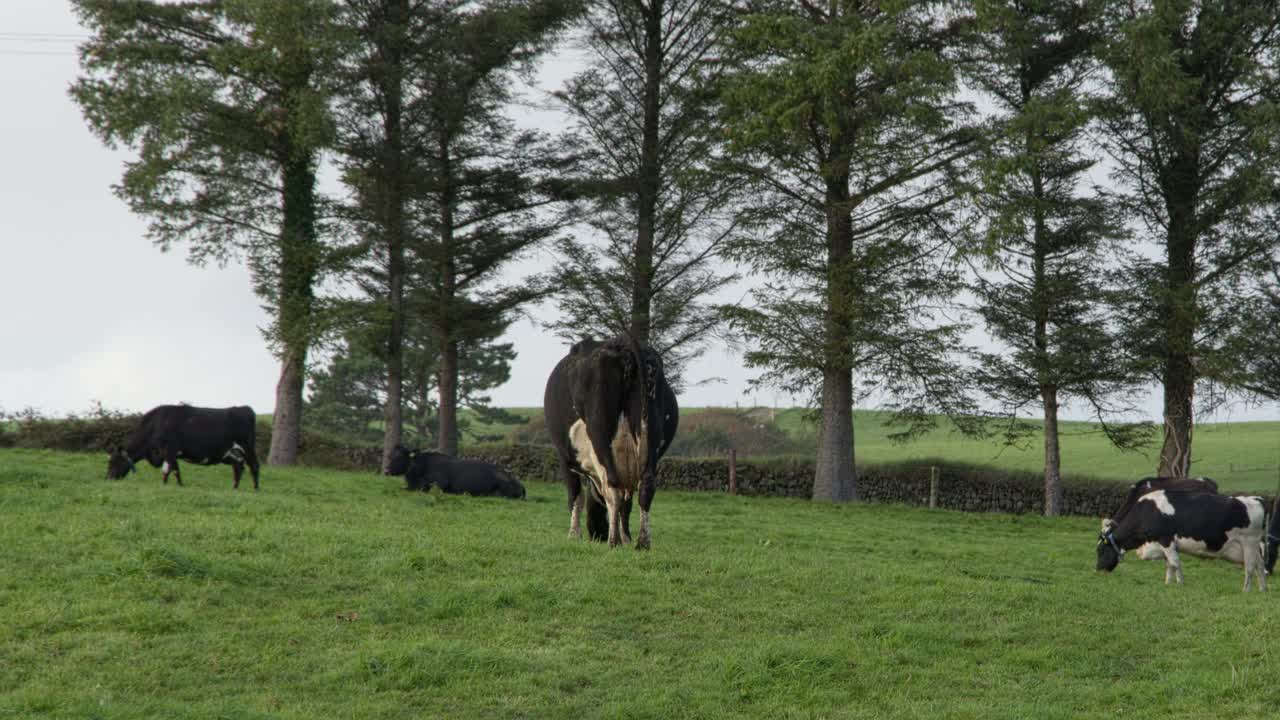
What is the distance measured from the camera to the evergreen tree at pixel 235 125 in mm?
28297

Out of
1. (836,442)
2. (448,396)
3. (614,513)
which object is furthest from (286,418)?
(614,513)

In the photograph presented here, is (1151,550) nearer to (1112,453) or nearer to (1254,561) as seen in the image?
(1254,561)

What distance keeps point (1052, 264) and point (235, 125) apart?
2028cm

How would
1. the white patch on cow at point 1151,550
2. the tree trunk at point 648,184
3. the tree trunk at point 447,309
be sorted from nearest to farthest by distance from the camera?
the white patch on cow at point 1151,550 < the tree trunk at point 648,184 < the tree trunk at point 447,309

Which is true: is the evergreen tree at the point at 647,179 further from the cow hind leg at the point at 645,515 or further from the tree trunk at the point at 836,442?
the cow hind leg at the point at 645,515

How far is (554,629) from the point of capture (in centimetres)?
981

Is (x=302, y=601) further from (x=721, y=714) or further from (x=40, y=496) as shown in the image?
(x=40, y=496)

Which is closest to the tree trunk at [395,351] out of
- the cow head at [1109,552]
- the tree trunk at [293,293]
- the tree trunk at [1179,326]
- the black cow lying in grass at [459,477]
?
the tree trunk at [293,293]

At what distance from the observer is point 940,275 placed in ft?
94.8

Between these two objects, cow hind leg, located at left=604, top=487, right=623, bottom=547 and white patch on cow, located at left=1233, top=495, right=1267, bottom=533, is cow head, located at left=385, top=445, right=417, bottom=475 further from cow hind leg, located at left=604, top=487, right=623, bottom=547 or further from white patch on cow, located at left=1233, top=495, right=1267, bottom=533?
white patch on cow, located at left=1233, top=495, right=1267, bottom=533

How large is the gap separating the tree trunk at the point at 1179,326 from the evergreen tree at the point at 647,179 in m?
10.6

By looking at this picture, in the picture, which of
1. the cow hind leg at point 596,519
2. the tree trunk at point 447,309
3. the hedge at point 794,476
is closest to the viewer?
the cow hind leg at point 596,519

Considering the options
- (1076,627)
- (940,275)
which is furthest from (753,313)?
(1076,627)

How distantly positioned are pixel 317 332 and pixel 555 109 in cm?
899
